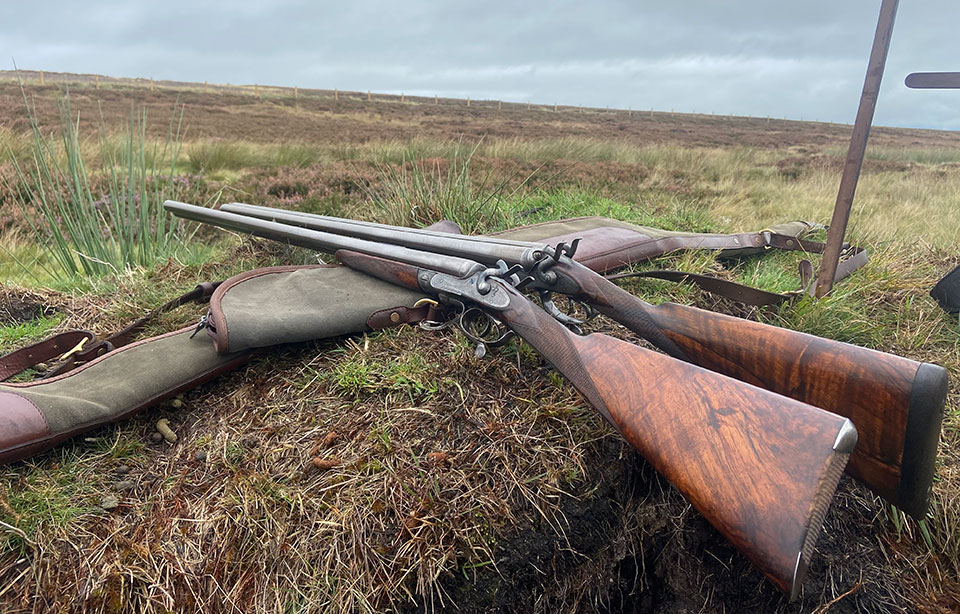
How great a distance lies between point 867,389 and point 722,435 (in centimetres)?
44

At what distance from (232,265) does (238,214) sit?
1.37 ft

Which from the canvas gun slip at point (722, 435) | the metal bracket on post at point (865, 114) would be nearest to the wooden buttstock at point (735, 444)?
Result: the canvas gun slip at point (722, 435)

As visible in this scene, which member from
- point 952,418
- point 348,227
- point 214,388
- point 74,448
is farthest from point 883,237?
point 74,448

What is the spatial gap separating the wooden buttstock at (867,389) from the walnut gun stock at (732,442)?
0.93ft

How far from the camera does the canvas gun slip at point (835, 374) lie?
1415 millimetres

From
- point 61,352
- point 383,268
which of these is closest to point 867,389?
point 383,268

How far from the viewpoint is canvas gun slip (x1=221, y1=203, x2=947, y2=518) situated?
142 centimetres

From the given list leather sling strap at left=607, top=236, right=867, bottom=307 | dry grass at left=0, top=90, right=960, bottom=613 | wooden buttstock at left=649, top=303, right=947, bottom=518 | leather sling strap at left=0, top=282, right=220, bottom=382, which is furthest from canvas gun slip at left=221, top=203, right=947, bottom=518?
leather sling strap at left=0, top=282, right=220, bottom=382

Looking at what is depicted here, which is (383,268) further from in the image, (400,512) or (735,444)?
(735,444)

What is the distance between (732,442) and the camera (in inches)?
56.5

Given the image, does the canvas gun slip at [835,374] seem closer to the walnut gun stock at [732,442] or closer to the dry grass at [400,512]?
the walnut gun stock at [732,442]

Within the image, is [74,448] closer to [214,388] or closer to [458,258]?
[214,388]

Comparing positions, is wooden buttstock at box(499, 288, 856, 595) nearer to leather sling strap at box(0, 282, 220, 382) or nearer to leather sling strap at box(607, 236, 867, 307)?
leather sling strap at box(607, 236, 867, 307)

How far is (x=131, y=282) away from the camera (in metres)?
3.88
